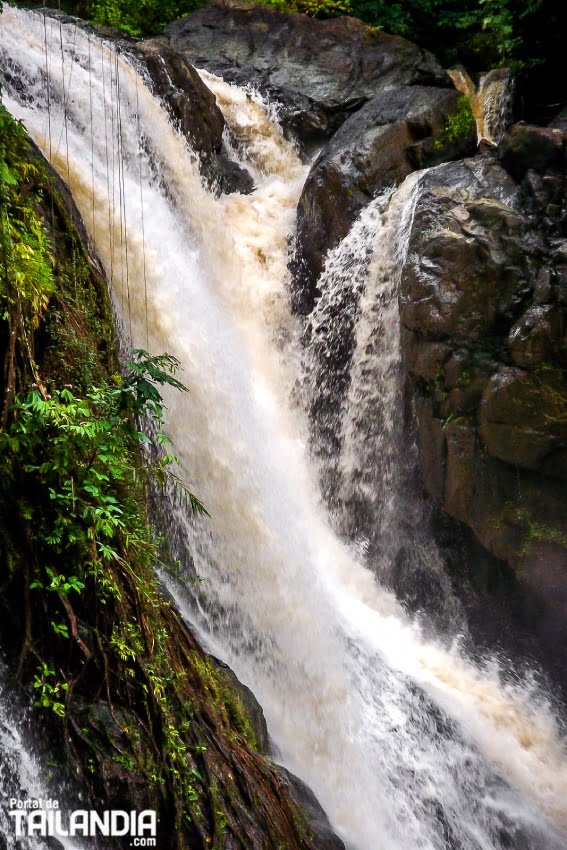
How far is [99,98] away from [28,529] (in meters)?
6.08

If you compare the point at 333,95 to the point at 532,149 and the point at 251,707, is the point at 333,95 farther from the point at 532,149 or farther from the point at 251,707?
the point at 251,707

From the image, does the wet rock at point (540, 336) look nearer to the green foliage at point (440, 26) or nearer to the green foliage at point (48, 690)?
the green foliage at point (48, 690)

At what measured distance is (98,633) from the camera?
12.0 feet

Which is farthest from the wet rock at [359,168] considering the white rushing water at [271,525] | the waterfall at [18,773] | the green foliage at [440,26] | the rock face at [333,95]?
the waterfall at [18,773]

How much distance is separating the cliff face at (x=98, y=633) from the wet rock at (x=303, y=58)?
663cm

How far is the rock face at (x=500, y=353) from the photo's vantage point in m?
6.49

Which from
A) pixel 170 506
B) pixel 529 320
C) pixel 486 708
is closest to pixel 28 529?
pixel 170 506

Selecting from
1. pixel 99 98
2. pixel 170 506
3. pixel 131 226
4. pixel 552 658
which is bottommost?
pixel 170 506

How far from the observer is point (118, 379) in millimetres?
4715

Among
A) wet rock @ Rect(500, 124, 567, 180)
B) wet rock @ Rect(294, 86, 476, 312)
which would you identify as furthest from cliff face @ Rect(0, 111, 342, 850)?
wet rock @ Rect(500, 124, 567, 180)

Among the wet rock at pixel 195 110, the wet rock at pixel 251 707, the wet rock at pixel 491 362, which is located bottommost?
the wet rock at pixel 251 707

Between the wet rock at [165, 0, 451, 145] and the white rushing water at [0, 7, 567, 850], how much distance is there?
5.16ft

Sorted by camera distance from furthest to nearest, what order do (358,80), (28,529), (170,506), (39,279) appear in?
(358,80)
(170,506)
(39,279)
(28,529)

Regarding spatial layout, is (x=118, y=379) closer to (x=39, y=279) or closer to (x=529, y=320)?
(x=39, y=279)
